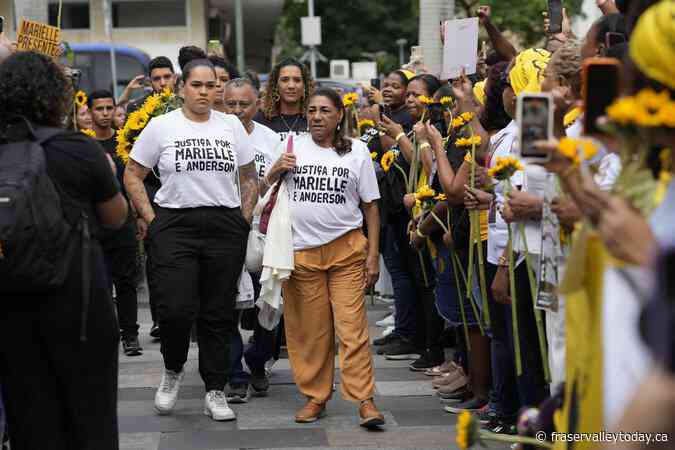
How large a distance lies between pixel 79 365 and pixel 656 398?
10.2ft

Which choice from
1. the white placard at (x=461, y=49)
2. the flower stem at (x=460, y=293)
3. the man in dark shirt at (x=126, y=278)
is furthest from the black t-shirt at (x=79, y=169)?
the man in dark shirt at (x=126, y=278)

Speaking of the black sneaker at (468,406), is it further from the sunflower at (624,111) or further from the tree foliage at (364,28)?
the tree foliage at (364,28)

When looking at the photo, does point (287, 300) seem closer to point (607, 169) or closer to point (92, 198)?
point (92, 198)

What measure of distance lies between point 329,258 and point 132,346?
9.56 ft

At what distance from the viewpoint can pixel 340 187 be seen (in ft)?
23.6

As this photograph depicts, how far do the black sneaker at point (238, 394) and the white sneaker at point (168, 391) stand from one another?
1.79ft

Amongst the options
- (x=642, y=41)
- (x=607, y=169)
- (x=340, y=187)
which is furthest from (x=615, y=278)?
(x=340, y=187)

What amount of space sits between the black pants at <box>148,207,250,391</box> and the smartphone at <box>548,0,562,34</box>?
2455mm

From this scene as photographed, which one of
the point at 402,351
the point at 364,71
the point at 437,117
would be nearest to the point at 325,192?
the point at 437,117

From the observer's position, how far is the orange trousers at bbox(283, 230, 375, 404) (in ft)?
23.6

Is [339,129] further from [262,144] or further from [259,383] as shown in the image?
[259,383]

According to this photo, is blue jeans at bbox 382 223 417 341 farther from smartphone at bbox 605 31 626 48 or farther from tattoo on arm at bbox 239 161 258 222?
smartphone at bbox 605 31 626 48

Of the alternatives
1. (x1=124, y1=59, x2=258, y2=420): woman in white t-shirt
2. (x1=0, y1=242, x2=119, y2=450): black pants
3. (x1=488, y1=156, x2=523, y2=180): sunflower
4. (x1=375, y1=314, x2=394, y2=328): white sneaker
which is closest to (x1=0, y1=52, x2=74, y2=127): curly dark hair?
(x1=0, y1=242, x2=119, y2=450): black pants

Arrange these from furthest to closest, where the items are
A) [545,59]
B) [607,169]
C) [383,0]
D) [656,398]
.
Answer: [383,0] → [545,59] → [607,169] → [656,398]
